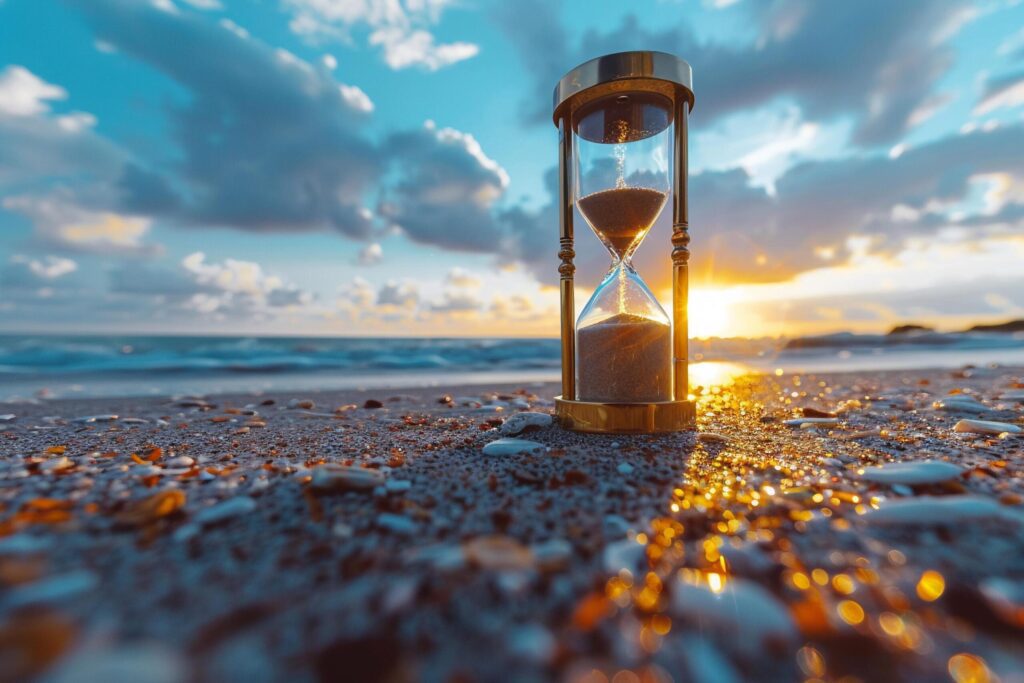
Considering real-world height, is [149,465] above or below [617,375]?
below

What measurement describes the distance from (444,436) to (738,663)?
1546 millimetres

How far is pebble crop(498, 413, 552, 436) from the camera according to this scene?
6.46 ft

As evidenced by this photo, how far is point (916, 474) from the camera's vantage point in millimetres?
1206

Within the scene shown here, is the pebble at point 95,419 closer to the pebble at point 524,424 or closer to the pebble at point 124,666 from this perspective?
the pebble at point 524,424

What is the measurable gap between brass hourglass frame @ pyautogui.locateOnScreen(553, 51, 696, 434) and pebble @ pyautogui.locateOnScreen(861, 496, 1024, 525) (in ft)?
3.06

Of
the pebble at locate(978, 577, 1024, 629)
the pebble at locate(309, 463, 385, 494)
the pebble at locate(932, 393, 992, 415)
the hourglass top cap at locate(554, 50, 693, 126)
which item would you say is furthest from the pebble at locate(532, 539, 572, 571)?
the pebble at locate(932, 393, 992, 415)

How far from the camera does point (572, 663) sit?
605 mm

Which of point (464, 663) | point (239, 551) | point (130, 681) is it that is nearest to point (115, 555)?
point (239, 551)

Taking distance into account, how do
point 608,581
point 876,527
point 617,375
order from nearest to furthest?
point 608,581
point 876,527
point 617,375

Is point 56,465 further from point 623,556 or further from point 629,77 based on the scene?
point 629,77

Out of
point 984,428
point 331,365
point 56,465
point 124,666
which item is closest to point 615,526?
point 124,666

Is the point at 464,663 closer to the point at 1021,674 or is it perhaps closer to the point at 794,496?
the point at 1021,674

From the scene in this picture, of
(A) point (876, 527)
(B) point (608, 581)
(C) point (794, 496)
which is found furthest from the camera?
(C) point (794, 496)

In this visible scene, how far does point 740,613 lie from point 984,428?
1972mm
